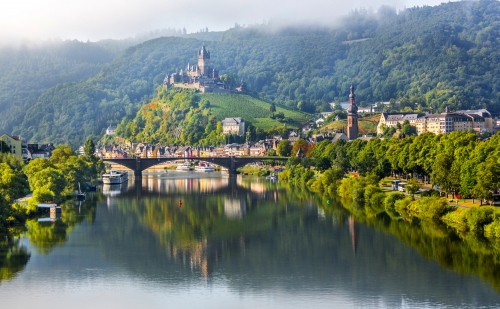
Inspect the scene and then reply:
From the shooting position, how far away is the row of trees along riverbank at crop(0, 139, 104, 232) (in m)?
50.2

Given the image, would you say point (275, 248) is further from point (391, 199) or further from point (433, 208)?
point (391, 199)

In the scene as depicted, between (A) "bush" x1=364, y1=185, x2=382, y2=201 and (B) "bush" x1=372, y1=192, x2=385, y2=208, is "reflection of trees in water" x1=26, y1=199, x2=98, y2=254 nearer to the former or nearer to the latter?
(B) "bush" x1=372, y1=192, x2=385, y2=208

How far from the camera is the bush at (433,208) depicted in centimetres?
5034

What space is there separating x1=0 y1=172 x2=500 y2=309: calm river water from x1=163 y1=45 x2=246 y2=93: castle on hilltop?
12370 centimetres

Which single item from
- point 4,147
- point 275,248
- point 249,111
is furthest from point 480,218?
point 249,111

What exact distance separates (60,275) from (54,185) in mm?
25535

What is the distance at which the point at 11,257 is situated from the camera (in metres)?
40.1

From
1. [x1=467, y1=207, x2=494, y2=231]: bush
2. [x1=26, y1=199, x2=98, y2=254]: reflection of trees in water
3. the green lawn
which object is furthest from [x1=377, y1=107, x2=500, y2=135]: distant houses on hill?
[x1=467, y1=207, x2=494, y2=231]: bush

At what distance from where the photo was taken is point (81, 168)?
81.4m

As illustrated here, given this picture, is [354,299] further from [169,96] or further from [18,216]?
[169,96]

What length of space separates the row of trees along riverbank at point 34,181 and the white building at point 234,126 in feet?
225

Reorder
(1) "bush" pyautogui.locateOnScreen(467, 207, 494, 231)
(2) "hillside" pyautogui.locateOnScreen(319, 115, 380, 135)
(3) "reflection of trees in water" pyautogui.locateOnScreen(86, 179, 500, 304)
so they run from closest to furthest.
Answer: (3) "reflection of trees in water" pyautogui.locateOnScreen(86, 179, 500, 304), (1) "bush" pyautogui.locateOnScreen(467, 207, 494, 231), (2) "hillside" pyautogui.locateOnScreen(319, 115, 380, 135)

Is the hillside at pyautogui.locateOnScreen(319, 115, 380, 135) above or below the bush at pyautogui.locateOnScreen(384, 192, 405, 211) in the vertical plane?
above

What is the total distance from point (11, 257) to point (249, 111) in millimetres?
135184
